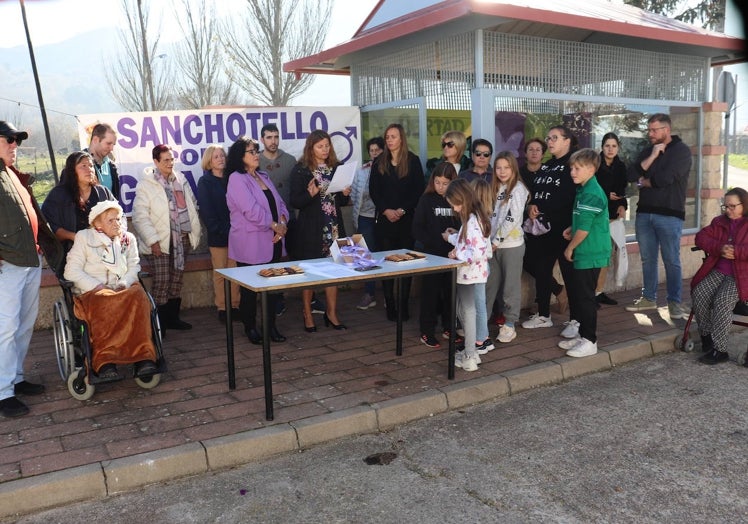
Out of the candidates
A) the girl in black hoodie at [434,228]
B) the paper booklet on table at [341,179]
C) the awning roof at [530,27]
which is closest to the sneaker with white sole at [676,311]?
the girl in black hoodie at [434,228]

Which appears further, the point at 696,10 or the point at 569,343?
Answer: the point at 696,10

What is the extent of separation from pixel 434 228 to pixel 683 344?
2621 mm

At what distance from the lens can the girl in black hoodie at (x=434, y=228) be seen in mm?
5504

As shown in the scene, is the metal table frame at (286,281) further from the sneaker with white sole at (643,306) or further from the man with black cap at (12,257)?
the sneaker with white sole at (643,306)

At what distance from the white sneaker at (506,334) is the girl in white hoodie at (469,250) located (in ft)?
2.35

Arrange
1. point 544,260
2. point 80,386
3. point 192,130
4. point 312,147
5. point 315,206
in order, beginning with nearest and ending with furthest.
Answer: point 80,386 < point 312,147 < point 315,206 < point 544,260 < point 192,130

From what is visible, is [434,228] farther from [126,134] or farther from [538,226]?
[126,134]

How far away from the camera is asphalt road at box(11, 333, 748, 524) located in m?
3.24

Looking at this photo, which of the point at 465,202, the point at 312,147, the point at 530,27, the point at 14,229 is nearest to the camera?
the point at 14,229

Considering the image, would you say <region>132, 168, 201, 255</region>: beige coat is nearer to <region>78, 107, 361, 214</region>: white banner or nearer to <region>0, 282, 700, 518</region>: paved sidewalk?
<region>0, 282, 700, 518</region>: paved sidewalk

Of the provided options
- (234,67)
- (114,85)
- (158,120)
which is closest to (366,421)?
(158,120)

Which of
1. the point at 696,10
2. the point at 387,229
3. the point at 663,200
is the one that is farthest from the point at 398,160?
the point at 696,10

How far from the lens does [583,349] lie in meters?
5.43

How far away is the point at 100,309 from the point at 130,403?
70 centimetres
